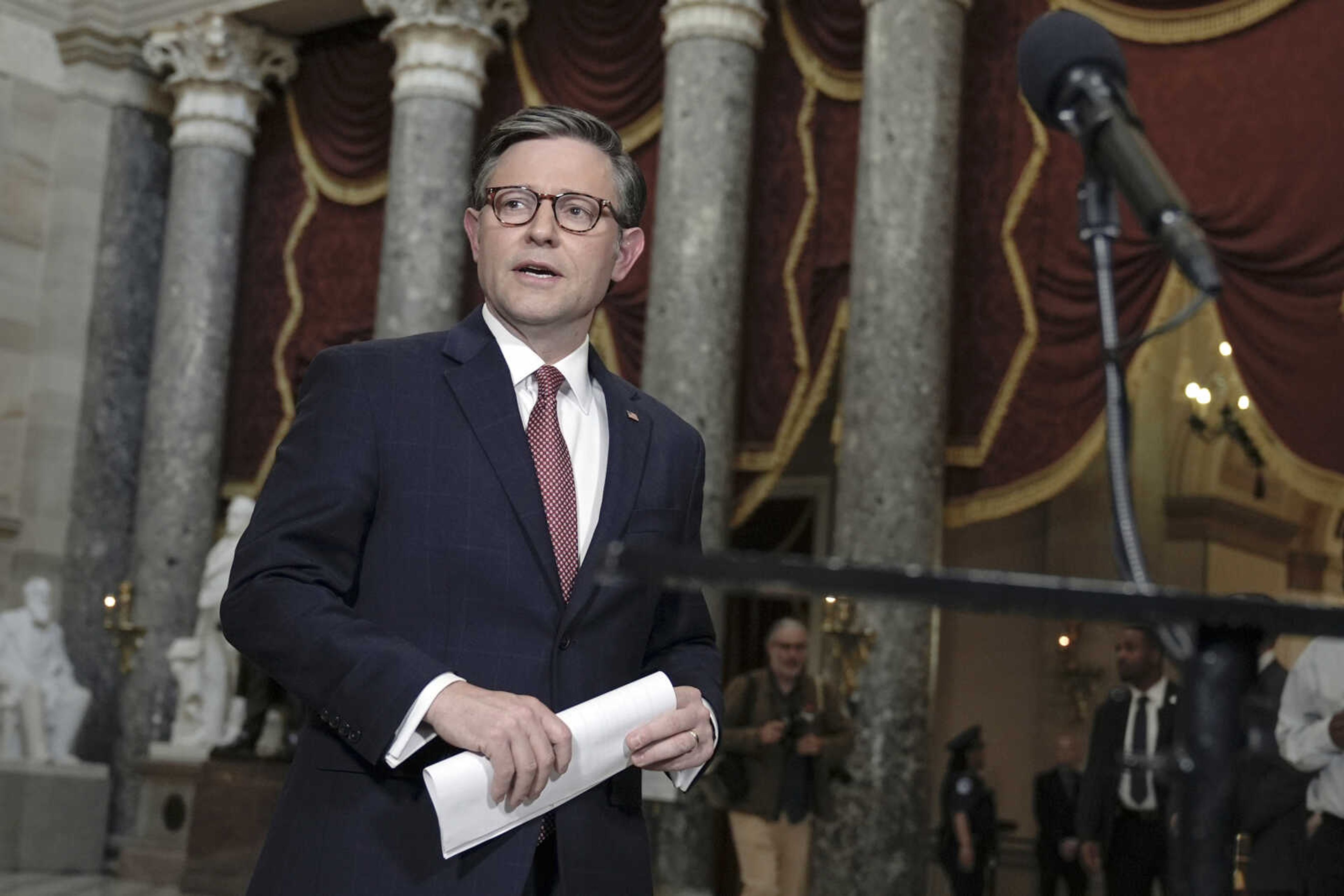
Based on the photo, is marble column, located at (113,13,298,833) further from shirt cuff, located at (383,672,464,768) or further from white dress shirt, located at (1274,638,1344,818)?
shirt cuff, located at (383,672,464,768)

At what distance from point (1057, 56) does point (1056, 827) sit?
6.68m

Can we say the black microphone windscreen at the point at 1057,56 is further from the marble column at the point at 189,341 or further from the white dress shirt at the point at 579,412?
the marble column at the point at 189,341

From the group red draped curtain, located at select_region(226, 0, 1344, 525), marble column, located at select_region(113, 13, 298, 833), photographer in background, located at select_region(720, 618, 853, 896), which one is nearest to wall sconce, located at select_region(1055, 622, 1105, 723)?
red draped curtain, located at select_region(226, 0, 1344, 525)

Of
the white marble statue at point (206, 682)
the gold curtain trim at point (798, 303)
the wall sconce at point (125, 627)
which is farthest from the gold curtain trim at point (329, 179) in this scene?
the gold curtain trim at point (798, 303)

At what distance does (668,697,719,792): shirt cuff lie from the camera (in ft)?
7.03

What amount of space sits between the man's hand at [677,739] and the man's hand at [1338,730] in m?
3.77

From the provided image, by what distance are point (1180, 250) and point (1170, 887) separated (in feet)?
1.86

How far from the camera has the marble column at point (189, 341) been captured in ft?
39.1

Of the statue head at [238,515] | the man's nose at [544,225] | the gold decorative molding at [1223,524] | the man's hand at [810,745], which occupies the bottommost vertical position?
the man's hand at [810,745]

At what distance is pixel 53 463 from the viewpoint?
41.3 ft

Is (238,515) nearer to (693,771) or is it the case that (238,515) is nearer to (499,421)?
(499,421)

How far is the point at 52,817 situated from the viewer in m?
11.5

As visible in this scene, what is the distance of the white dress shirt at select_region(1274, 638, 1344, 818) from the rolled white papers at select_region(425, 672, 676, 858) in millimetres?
3765

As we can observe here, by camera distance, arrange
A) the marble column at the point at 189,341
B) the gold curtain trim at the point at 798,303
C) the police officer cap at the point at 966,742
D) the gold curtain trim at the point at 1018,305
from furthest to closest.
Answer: the marble column at the point at 189,341, the gold curtain trim at the point at 798,303, the gold curtain trim at the point at 1018,305, the police officer cap at the point at 966,742
